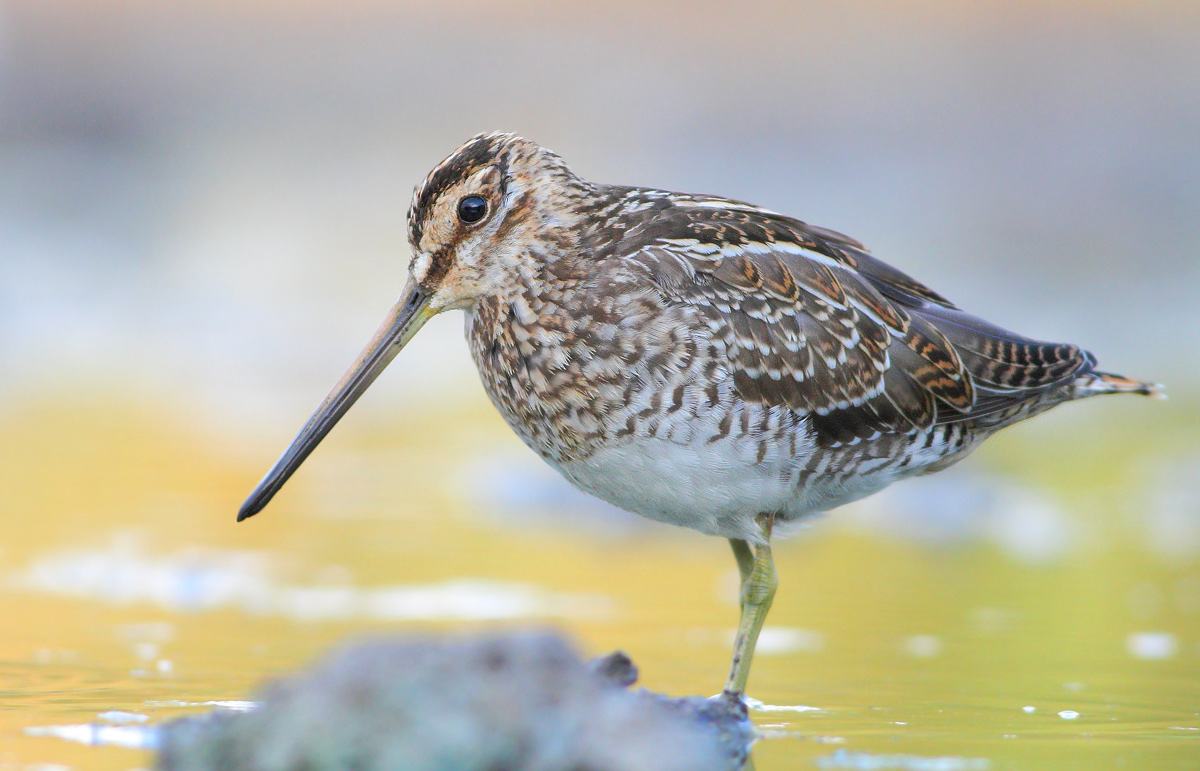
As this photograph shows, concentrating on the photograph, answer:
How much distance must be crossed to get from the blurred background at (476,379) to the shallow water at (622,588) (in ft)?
0.09

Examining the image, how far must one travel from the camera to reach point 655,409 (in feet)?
16.6

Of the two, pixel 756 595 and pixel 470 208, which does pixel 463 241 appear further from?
pixel 756 595

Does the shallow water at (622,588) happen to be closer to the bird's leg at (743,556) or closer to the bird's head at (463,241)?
the bird's leg at (743,556)

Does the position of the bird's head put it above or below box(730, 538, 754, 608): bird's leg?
above

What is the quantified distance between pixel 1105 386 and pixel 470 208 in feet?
8.31

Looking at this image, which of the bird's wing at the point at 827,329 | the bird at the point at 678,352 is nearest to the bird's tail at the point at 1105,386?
the bird's wing at the point at 827,329

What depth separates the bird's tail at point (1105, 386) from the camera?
20.2ft

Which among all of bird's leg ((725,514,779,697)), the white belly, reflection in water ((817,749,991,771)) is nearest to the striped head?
the white belly

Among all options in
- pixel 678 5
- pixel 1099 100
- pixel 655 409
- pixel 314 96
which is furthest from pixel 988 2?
pixel 655 409

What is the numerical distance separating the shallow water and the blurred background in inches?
1.1

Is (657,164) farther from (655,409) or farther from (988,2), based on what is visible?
(655,409)

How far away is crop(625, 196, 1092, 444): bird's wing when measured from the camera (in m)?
5.30

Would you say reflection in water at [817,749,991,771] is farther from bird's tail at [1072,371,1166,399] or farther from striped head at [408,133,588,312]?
bird's tail at [1072,371,1166,399]

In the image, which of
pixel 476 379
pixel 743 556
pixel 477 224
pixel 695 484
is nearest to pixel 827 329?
pixel 695 484
